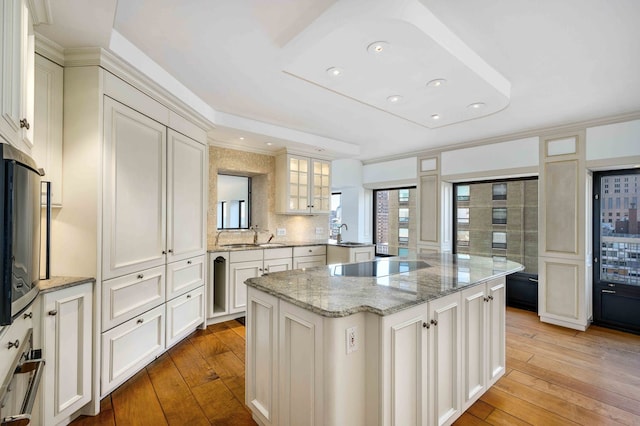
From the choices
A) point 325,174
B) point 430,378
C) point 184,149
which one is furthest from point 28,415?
point 325,174

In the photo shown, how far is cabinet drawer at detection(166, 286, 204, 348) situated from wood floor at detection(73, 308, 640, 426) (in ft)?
0.56

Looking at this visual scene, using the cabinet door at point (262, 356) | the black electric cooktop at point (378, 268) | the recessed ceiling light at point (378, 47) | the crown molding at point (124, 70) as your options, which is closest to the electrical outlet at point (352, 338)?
the cabinet door at point (262, 356)

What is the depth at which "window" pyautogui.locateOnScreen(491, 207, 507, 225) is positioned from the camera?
4725 millimetres

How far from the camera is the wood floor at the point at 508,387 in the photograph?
6.82 feet

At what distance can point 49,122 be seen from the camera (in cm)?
198

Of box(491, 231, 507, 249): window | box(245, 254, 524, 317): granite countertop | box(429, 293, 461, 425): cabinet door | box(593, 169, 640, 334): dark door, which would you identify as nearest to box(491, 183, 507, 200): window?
box(491, 231, 507, 249): window

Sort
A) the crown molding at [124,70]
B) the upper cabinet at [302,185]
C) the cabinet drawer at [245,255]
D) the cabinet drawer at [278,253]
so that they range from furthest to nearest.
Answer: the upper cabinet at [302,185]
the cabinet drawer at [278,253]
the cabinet drawer at [245,255]
the crown molding at [124,70]

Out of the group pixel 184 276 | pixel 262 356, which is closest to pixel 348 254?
pixel 184 276

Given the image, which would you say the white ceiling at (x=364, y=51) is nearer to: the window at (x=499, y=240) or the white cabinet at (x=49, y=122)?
the white cabinet at (x=49, y=122)

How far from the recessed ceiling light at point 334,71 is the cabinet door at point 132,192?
152cm

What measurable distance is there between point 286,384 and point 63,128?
7.12ft

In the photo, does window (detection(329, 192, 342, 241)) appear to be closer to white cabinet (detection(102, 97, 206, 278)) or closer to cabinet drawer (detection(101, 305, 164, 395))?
white cabinet (detection(102, 97, 206, 278))

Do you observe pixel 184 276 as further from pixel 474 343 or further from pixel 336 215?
pixel 336 215

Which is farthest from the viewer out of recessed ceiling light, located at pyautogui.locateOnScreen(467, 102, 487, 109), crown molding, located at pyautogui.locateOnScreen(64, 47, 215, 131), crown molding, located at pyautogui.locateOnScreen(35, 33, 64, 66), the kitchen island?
recessed ceiling light, located at pyautogui.locateOnScreen(467, 102, 487, 109)
